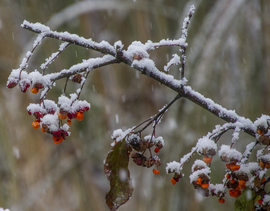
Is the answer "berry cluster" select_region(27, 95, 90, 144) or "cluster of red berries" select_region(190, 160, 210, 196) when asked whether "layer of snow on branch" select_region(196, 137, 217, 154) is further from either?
"berry cluster" select_region(27, 95, 90, 144)

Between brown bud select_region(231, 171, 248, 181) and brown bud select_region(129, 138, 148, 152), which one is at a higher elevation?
brown bud select_region(129, 138, 148, 152)

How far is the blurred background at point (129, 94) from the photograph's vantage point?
6.85 ft

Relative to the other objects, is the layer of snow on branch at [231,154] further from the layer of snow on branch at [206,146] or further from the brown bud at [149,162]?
the brown bud at [149,162]

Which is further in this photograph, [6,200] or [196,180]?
[6,200]

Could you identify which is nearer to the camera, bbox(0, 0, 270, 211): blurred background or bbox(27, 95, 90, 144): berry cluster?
bbox(27, 95, 90, 144): berry cluster

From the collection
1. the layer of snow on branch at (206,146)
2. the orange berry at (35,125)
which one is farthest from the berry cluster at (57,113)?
the layer of snow on branch at (206,146)

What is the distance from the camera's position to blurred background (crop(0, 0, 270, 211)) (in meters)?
2.09

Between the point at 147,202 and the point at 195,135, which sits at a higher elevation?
the point at 195,135

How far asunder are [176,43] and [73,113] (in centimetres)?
24

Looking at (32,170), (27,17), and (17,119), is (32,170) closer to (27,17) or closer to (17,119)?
(17,119)

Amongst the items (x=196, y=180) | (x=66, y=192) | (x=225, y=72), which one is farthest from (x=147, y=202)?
(x=196, y=180)

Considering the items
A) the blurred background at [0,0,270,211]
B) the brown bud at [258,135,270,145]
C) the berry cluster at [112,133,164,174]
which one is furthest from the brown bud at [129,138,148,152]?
the blurred background at [0,0,270,211]

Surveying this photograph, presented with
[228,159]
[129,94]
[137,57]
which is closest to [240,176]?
[228,159]

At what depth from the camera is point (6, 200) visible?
2.07 metres
